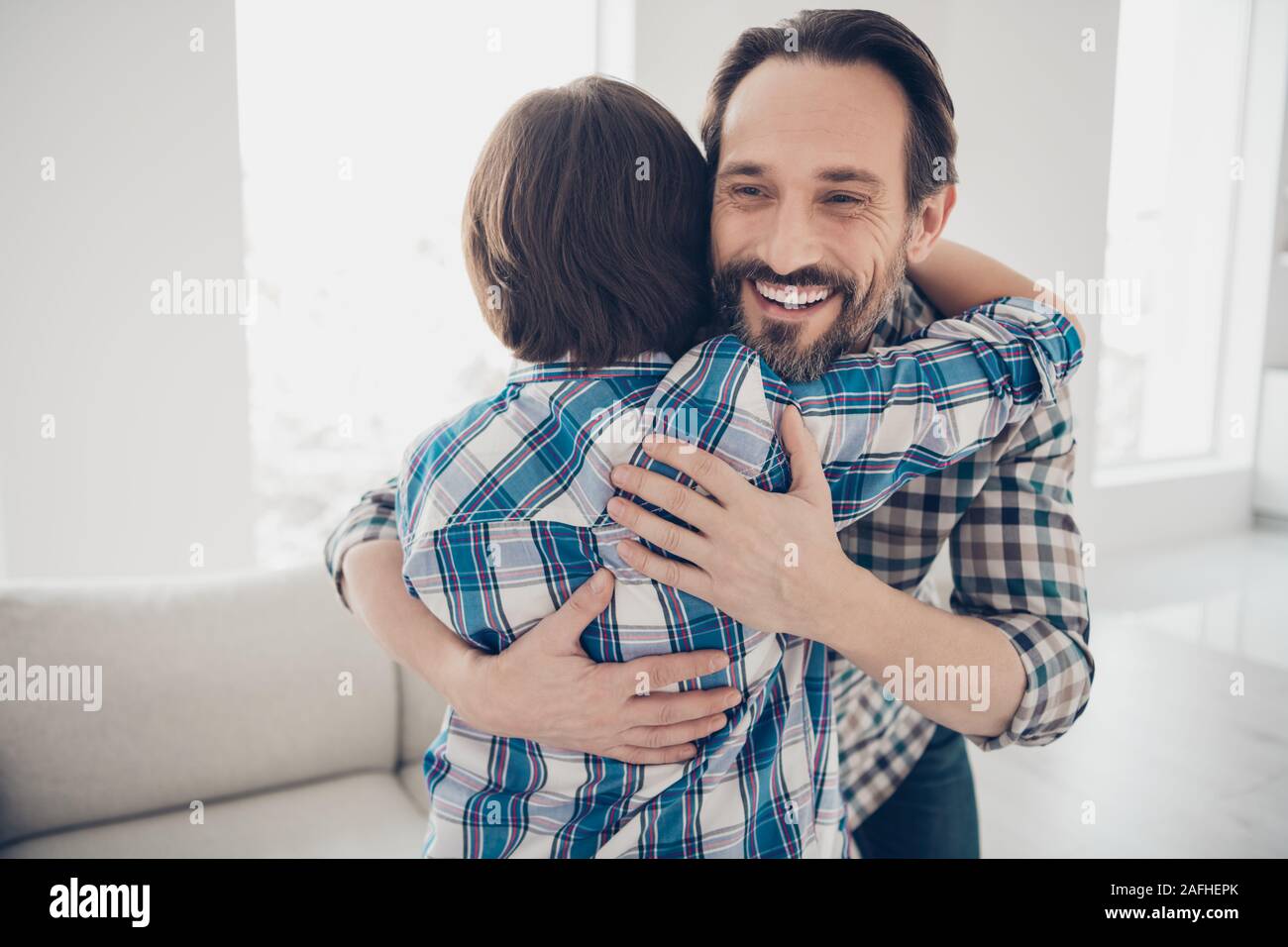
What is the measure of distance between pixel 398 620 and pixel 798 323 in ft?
1.73

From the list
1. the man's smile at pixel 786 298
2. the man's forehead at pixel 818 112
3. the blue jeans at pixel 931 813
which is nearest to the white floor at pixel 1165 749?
the blue jeans at pixel 931 813

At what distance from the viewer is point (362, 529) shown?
1.06 meters

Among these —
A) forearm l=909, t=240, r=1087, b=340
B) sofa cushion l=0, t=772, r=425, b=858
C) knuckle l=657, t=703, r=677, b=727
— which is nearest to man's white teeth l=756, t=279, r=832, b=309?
forearm l=909, t=240, r=1087, b=340

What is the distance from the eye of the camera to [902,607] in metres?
0.83

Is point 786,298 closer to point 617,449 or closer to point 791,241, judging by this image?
point 791,241

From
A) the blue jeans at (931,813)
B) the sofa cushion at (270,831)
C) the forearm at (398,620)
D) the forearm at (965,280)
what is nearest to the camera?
the forearm at (398,620)

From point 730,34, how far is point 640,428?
2.38 metres

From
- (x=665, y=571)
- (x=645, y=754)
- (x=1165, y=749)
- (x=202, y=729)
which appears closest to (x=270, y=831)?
(x=202, y=729)

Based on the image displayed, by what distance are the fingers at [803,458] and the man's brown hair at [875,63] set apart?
0.35 meters

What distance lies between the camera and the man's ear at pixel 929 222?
1.04 meters

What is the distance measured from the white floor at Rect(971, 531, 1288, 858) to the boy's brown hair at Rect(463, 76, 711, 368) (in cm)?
156

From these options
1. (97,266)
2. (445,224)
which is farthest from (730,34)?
(97,266)

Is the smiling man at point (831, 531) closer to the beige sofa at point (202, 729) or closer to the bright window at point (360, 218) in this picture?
the beige sofa at point (202, 729)

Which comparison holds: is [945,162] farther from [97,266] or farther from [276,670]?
[97,266]
